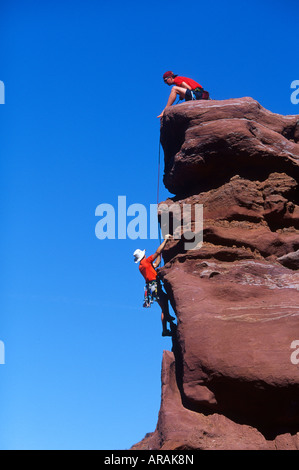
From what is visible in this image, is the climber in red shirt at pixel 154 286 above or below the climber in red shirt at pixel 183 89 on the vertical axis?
below

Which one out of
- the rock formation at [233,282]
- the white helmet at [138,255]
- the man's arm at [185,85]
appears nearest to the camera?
the rock formation at [233,282]

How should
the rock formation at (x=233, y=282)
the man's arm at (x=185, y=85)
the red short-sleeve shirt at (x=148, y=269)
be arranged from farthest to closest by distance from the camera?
the man's arm at (x=185, y=85), the red short-sleeve shirt at (x=148, y=269), the rock formation at (x=233, y=282)

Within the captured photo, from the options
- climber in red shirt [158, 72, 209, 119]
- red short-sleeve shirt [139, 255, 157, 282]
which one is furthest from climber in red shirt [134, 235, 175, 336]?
climber in red shirt [158, 72, 209, 119]

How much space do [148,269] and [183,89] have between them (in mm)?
6305

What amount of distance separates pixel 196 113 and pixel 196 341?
24.8ft

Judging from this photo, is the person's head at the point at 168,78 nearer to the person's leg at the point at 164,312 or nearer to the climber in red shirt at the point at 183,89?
the climber in red shirt at the point at 183,89

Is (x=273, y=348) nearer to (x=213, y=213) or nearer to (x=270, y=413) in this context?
(x=270, y=413)

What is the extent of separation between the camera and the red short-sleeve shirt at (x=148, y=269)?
58.6 feet

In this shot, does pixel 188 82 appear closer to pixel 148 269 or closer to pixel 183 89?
pixel 183 89

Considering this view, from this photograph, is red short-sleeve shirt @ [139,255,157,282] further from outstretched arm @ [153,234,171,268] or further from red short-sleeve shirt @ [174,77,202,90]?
red short-sleeve shirt @ [174,77,202,90]

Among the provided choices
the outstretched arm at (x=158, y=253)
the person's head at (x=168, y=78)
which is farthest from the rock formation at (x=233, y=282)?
the person's head at (x=168, y=78)

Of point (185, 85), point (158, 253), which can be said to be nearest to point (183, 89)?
point (185, 85)

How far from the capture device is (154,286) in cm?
1764
